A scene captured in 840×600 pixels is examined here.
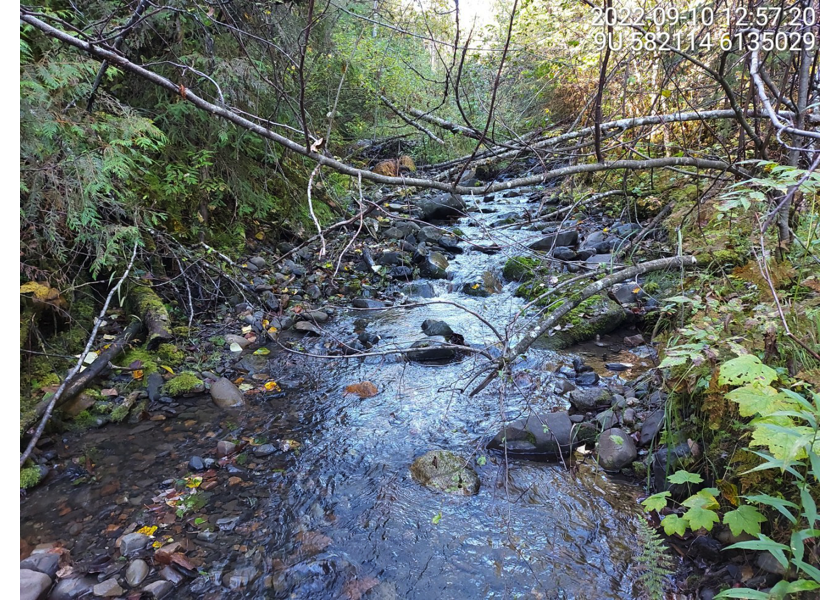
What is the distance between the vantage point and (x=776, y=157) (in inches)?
153

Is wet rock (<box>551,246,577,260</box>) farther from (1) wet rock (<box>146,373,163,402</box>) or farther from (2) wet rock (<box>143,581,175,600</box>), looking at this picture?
(2) wet rock (<box>143,581,175,600</box>)

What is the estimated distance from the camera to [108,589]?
7.97ft

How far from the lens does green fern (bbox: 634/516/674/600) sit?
2352mm

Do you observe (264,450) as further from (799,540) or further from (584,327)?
(584,327)

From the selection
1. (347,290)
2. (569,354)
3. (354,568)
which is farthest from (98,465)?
(569,354)

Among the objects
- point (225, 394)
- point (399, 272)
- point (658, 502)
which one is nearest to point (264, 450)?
point (225, 394)

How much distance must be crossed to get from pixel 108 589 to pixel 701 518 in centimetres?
304

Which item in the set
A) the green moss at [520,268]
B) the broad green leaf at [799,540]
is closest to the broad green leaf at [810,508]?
the broad green leaf at [799,540]

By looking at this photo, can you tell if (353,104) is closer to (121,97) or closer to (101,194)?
(121,97)

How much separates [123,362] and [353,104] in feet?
24.7

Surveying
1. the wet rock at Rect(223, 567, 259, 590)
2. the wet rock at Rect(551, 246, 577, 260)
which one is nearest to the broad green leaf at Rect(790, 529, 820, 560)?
the wet rock at Rect(223, 567, 259, 590)

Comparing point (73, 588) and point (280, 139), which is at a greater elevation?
point (280, 139)

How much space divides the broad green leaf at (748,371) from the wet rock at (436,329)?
11.3ft

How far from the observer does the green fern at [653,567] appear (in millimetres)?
2352
